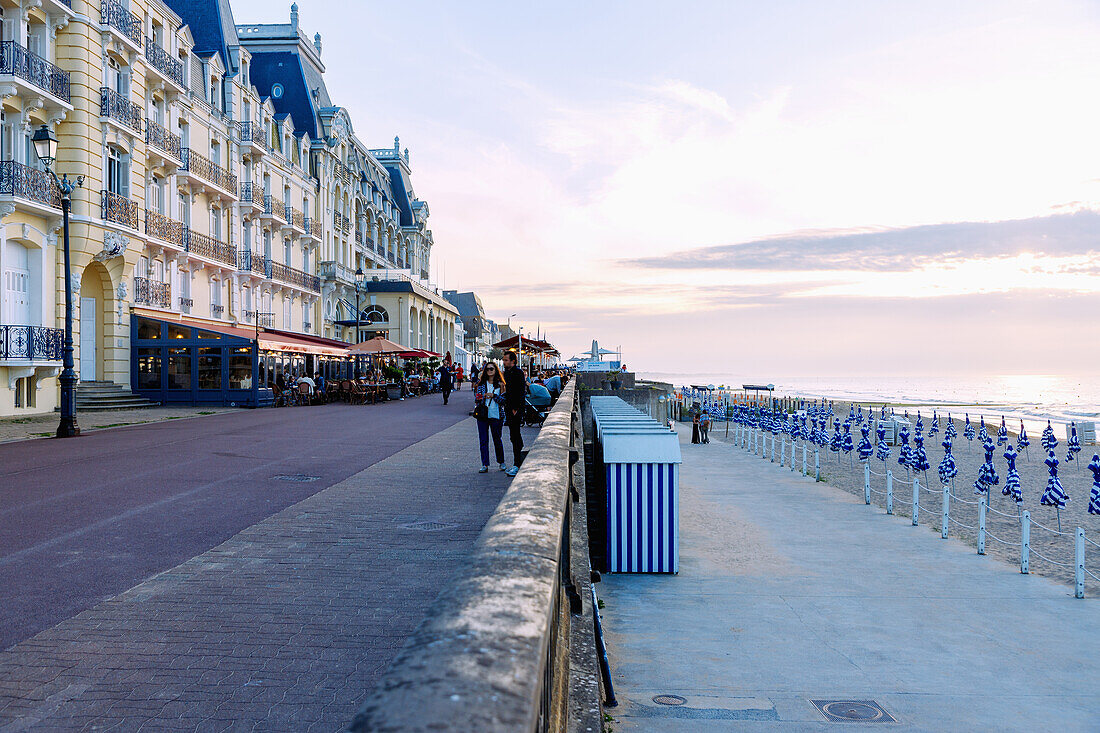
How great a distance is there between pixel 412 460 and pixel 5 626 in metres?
8.22

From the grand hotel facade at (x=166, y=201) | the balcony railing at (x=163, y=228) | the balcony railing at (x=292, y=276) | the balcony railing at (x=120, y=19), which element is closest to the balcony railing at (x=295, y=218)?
the grand hotel facade at (x=166, y=201)

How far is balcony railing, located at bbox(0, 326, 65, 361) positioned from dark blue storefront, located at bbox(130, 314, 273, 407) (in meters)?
4.95

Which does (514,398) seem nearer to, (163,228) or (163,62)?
(163,228)

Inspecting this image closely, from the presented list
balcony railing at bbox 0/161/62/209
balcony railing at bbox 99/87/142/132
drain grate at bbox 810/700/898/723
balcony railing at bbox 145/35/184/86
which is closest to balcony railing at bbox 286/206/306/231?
balcony railing at bbox 145/35/184/86

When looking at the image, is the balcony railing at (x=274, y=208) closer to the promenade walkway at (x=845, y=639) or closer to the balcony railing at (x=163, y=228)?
the balcony railing at (x=163, y=228)

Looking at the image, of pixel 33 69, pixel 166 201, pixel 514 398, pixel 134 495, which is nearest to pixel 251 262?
pixel 166 201

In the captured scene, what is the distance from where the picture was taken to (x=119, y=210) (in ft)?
82.7

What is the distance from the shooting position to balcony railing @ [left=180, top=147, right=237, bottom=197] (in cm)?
2997

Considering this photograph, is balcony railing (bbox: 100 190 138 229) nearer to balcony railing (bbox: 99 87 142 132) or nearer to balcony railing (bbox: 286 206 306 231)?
balcony railing (bbox: 99 87 142 132)

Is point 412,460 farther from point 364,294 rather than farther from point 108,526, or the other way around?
point 364,294

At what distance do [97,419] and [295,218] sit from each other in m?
24.1

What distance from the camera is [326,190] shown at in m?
47.4

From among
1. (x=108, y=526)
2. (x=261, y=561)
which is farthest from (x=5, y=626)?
(x=108, y=526)

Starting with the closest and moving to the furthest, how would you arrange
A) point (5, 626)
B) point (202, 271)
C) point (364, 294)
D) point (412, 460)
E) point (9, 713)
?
point (9, 713), point (5, 626), point (412, 460), point (202, 271), point (364, 294)
